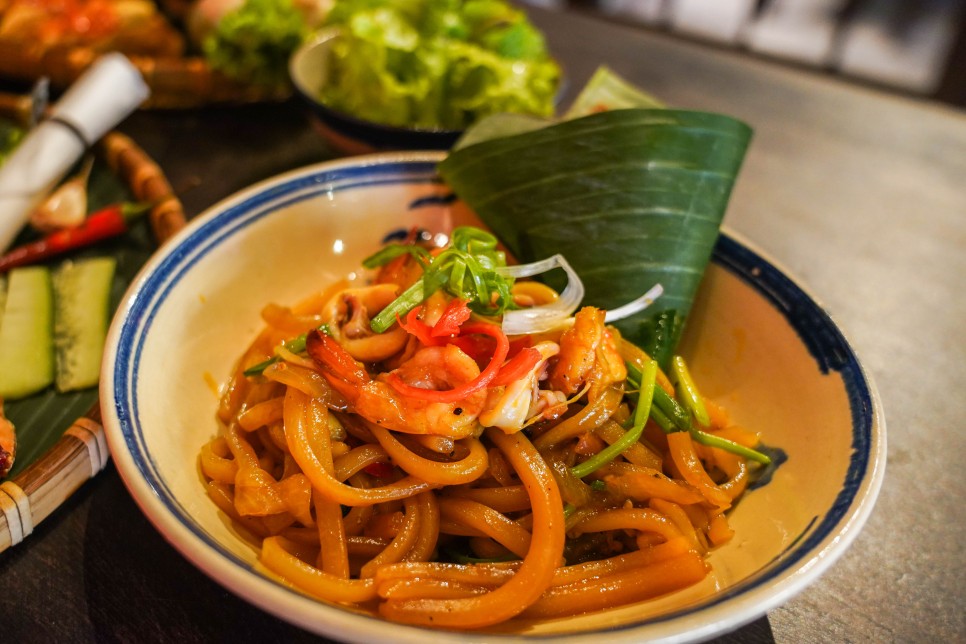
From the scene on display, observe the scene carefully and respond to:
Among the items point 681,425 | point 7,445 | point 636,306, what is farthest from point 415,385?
point 7,445

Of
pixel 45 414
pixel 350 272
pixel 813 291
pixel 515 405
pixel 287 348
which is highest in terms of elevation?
pixel 813 291

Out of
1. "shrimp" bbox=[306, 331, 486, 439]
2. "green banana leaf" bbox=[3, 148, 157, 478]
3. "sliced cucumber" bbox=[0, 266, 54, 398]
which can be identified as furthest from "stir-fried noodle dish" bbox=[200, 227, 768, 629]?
"sliced cucumber" bbox=[0, 266, 54, 398]

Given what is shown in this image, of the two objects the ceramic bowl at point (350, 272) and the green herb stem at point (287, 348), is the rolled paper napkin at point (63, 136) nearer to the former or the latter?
the ceramic bowl at point (350, 272)

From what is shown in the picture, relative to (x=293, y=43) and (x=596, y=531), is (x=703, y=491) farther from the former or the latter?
(x=293, y=43)

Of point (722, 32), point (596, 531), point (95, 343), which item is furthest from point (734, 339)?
point (722, 32)

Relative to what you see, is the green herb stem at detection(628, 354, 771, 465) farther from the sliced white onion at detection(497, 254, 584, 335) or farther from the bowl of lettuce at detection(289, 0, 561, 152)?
the bowl of lettuce at detection(289, 0, 561, 152)

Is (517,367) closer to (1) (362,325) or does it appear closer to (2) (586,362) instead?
(2) (586,362)
